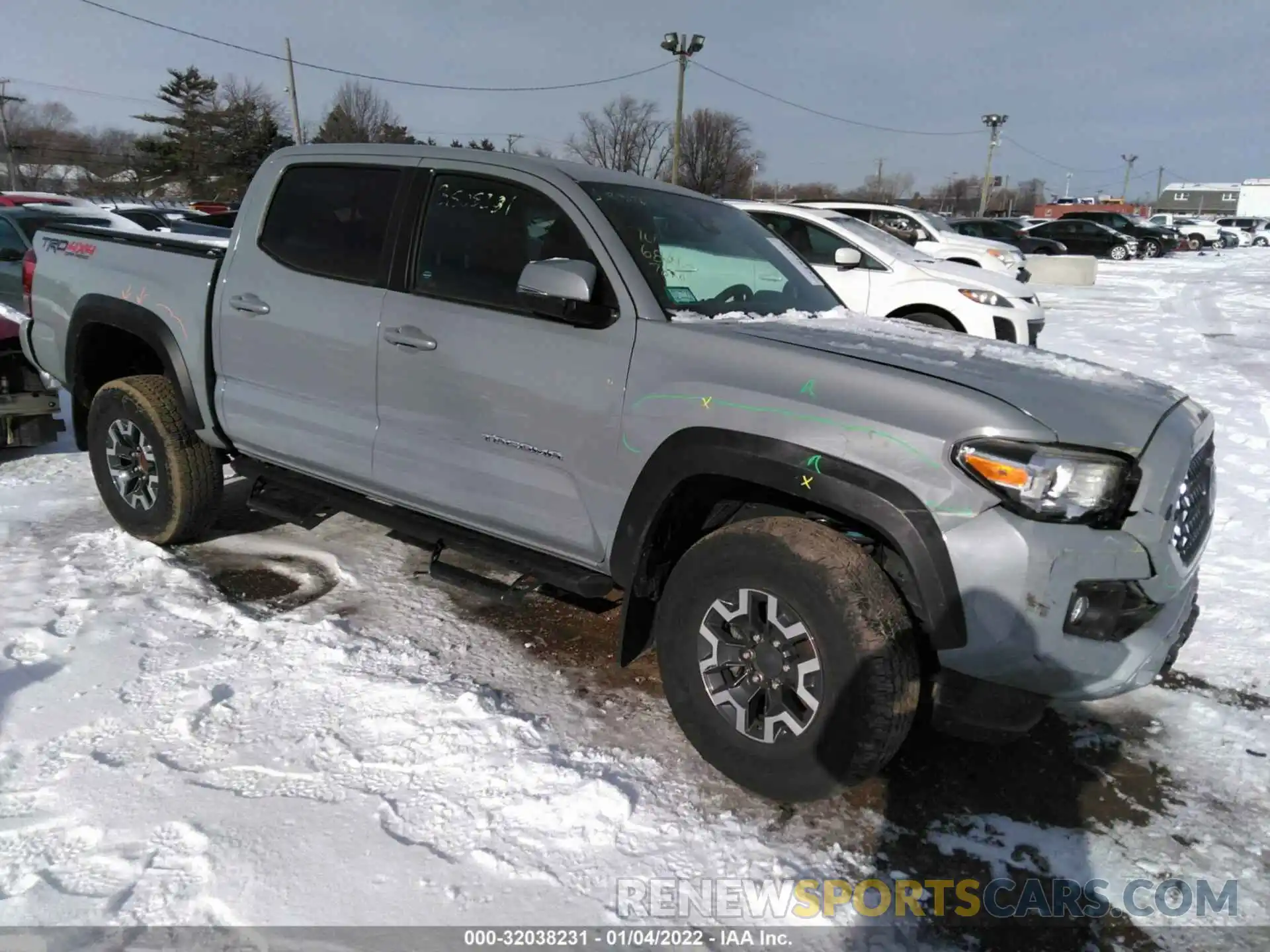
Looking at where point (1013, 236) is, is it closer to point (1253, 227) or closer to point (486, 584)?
point (486, 584)

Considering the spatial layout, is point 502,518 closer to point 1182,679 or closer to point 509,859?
point 509,859

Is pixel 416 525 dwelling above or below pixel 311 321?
below

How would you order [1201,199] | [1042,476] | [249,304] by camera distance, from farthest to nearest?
[1201,199] → [249,304] → [1042,476]

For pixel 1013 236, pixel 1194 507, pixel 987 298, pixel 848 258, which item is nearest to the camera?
pixel 1194 507

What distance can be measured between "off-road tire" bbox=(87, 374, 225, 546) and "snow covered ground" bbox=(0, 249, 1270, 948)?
0.82 ft

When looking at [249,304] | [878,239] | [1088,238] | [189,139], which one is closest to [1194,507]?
[249,304]

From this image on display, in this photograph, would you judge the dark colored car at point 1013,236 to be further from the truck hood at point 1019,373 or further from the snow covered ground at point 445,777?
the truck hood at point 1019,373

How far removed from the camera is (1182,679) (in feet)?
12.1

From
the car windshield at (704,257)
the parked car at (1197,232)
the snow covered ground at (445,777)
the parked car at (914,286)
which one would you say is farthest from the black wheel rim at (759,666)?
the parked car at (1197,232)

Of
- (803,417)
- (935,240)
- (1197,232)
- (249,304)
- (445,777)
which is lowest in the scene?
(445,777)

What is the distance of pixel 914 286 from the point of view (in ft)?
28.4

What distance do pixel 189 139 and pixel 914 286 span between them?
61291 millimetres

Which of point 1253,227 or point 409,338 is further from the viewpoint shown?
point 1253,227

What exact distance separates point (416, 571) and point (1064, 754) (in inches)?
119
